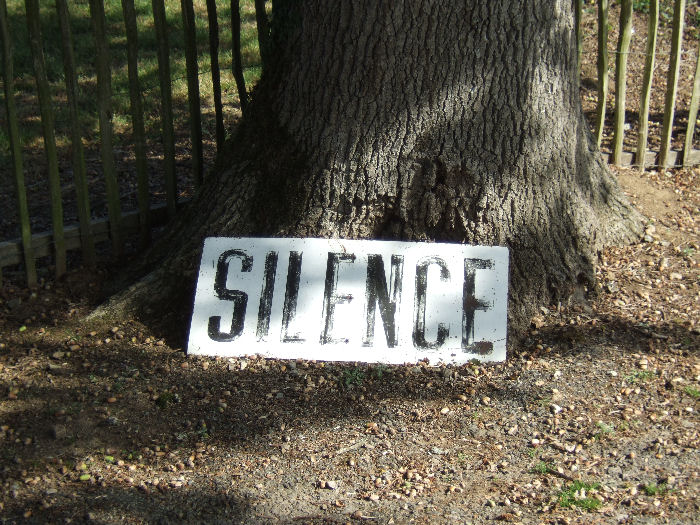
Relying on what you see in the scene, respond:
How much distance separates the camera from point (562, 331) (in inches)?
162

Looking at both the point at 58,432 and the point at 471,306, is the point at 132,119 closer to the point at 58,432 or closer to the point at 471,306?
the point at 58,432

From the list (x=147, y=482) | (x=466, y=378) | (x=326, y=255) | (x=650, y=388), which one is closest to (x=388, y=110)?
(x=326, y=255)

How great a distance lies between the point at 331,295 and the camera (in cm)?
404

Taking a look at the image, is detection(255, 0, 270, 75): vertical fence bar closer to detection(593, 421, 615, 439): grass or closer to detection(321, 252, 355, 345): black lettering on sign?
detection(321, 252, 355, 345): black lettering on sign

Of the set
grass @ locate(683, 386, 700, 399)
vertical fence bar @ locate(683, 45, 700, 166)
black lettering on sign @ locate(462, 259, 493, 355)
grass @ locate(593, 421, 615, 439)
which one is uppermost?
vertical fence bar @ locate(683, 45, 700, 166)

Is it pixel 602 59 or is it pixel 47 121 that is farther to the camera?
pixel 602 59

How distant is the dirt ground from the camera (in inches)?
121

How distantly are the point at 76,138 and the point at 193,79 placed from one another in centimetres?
76

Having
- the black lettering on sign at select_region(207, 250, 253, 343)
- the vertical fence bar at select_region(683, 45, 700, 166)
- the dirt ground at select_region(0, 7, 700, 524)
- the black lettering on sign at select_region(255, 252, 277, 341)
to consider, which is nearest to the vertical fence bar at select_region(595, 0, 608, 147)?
the vertical fence bar at select_region(683, 45, 700, 166)

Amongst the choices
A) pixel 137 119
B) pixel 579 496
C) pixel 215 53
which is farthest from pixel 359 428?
pixel 215 53

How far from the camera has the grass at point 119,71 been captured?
688cm

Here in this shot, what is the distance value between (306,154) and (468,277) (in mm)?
1040

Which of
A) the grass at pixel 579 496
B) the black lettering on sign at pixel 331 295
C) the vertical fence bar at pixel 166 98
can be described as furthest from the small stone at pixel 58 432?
the grass at pixel 579 496

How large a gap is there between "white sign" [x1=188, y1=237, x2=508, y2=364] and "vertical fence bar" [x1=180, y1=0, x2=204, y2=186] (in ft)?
3.34
